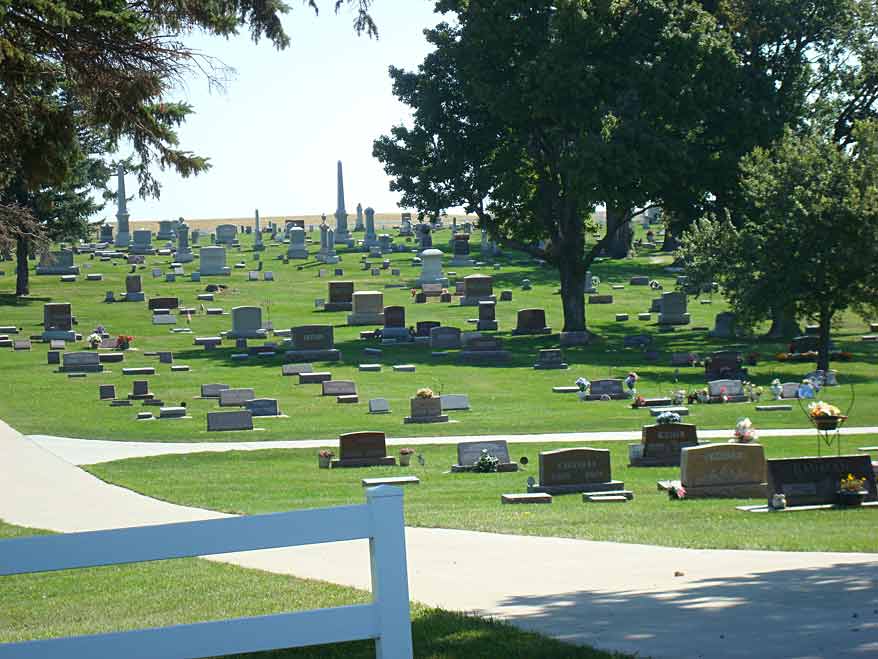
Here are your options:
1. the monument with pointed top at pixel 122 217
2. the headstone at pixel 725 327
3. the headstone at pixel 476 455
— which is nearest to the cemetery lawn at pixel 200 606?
the headstone at pixel 476 455

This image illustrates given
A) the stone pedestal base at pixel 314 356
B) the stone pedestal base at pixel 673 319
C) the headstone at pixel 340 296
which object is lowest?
the stone pedestal base at pixel 314 356

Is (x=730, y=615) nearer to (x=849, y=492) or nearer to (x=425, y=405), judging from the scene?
(x=849, y=492)

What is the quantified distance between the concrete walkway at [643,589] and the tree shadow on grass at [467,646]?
0.26 metres

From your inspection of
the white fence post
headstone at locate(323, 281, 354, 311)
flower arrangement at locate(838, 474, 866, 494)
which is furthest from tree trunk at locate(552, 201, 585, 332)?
the white fence post

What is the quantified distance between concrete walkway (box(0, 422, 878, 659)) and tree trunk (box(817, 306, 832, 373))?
26.2 metres

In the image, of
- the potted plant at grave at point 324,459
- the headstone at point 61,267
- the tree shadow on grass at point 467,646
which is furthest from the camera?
the headstone at point 61,267

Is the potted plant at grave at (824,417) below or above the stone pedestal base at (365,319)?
below

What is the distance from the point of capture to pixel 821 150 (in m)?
39.9

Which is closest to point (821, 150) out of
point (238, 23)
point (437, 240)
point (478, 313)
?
point (478, 313)

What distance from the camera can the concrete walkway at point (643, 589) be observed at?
7.85 meters

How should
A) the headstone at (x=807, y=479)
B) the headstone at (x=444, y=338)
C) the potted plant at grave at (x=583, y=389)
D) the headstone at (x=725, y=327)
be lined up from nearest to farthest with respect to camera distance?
the headstone at (x=807, y=479), the potted plant at grave at (x=583, y=389), the headstone at (x=444, y=338), the headstone at (x=725, y=327)

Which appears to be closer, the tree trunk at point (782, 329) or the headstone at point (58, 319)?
the headstone at point (58, 319)

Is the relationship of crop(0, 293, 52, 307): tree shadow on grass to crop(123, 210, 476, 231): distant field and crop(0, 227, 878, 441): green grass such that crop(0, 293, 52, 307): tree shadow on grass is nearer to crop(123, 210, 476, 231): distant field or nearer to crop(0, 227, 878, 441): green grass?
crop(0, 227, 878, 441): green grass

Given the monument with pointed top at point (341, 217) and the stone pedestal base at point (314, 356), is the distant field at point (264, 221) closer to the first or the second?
the monument with pointed top at point (341, 217)
